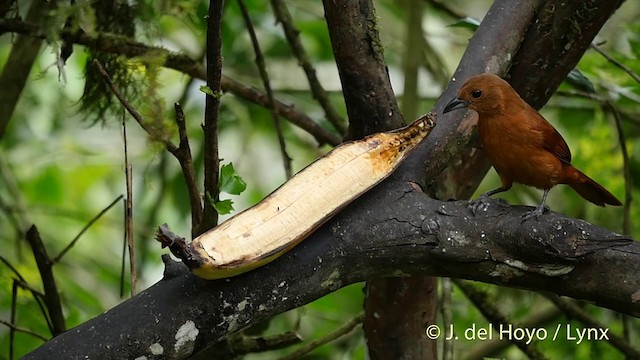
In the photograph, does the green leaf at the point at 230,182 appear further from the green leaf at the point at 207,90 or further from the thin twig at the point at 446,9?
the thin twig at the point at 446,9

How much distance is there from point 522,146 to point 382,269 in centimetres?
82

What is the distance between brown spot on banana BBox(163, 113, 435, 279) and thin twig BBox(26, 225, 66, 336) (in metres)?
0.82

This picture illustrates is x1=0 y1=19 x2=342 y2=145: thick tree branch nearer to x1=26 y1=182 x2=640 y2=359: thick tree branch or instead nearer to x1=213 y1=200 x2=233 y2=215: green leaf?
x1=213 y1=200 x2=233 y2=215: green leaf

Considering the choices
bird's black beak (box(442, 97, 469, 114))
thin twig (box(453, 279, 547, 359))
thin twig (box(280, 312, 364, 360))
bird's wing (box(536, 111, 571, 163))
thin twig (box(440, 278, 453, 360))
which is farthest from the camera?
thin twig (box(453, 279, 547, 359))

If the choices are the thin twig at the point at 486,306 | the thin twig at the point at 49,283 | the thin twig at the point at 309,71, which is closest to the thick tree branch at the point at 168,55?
the thin twig at the point at 309,71

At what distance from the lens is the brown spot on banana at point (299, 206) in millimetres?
1540

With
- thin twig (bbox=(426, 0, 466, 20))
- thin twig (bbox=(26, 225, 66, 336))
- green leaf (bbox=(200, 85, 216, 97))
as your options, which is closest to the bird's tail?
thin twig (bbox=(426, 0, 466, 20))

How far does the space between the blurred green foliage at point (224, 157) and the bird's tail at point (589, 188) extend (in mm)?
398

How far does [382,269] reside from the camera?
69.1 inches

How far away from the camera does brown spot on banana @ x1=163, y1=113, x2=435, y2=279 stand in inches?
60.6

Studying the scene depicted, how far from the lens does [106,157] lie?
14.7 feet

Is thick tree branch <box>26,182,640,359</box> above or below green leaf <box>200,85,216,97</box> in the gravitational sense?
below

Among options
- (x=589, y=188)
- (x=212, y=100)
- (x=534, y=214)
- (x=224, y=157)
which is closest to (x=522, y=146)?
(x=589, y=188)

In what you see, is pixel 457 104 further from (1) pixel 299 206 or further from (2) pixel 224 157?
(2) pixel 224 157
